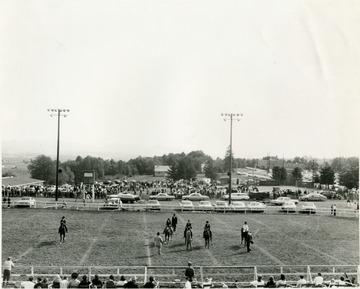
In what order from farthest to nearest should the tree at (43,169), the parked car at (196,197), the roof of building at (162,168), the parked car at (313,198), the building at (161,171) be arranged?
1. the building at (161,171)
2. the roof of building at (162,168)
3. the tree at (43,169)
4. the parked car at (313,198)
5. the parked car at (196,197)

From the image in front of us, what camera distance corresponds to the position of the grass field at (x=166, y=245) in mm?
17266

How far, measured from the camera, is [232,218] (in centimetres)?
2853

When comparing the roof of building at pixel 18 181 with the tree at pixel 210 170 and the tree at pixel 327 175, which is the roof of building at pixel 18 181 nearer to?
the tree at pixel 210 170

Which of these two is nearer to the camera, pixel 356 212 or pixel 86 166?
pixel 356 212

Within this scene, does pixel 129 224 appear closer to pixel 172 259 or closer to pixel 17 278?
pixel 172 259

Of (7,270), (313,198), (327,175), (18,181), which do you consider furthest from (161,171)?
(7,270)

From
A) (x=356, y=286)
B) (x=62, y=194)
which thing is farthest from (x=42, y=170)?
(x=356, y=286)

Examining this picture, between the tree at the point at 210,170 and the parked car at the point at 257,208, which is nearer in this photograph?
the parked car at the point at 257,208

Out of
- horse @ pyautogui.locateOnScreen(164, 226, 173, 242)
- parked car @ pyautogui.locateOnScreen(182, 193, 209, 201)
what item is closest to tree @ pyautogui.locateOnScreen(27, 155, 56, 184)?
parked car @ pyautogui.locateOnScreen(182, 193, 209, 201)

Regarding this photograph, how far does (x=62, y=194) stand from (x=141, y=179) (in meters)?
17.4

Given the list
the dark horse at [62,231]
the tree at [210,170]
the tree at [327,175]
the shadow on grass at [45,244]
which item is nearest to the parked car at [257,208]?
the dark horse at [62,231]

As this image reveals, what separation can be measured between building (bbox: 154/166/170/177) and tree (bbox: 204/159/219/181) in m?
5.47

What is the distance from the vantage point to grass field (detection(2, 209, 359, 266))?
1727 cm

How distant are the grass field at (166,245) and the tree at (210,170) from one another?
27.9m
